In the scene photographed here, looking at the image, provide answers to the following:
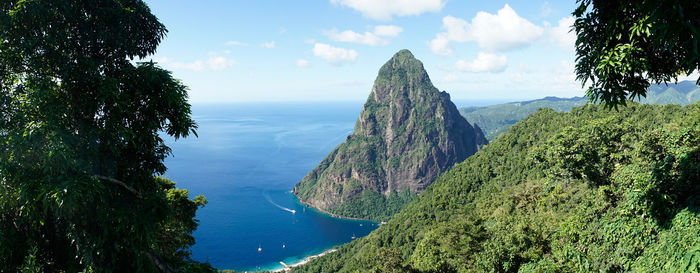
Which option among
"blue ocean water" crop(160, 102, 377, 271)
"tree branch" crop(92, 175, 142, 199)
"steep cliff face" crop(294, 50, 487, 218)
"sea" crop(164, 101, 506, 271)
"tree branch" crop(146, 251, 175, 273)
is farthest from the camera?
"steep cliff face" crop(294, 50, 487, 218)

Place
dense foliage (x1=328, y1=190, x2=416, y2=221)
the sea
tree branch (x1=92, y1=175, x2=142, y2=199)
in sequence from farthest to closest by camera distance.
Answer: dense foliage (x1=328, y1=190, x2=416, y2=221)
the sea
tree branch (x1=92, y1=175, x2=142, y2=199)

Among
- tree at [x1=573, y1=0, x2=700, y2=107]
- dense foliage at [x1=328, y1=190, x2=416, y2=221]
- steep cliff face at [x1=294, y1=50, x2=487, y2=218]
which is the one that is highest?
tree at [x1=573, y1=0, x2=700, y2=107]

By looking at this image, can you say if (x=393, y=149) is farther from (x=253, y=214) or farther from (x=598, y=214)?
(x=598, y=214)

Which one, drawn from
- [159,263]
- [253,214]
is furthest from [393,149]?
[159,263]

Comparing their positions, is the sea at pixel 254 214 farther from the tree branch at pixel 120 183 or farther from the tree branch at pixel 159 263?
the tree branch at pixel 120 183

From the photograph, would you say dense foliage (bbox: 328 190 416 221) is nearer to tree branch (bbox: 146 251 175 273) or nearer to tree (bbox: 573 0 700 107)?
tree branch (bbox: 146 251 175 273)

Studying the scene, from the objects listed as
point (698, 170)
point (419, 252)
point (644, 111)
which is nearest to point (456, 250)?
point (419, 252)

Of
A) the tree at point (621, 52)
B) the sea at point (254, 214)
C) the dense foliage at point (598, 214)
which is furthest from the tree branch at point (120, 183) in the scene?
the sea at point (254, 214)

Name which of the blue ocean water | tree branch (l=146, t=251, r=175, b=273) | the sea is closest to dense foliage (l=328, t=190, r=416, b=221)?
the sea
